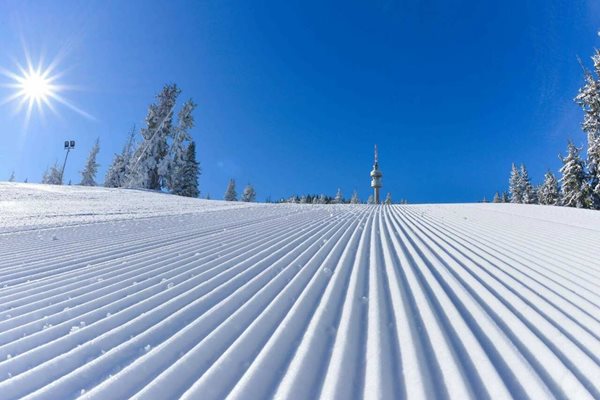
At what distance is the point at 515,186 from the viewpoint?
47.5m

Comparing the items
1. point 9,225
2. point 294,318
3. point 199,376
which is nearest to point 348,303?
point 294,318

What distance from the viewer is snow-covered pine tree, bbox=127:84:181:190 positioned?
30734 millimetres

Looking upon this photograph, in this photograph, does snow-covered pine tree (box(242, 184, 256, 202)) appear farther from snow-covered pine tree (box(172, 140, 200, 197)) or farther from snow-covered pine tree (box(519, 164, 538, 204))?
snow-covered pine tree (box(519, 164, 538, 204))

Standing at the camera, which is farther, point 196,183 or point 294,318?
A: point 196,183

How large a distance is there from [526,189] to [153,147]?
51369 millimetres

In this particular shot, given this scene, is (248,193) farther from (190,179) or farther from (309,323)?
(309,323)

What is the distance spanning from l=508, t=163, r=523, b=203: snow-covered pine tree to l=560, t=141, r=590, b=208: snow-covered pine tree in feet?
59.9

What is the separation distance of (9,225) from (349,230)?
965 centimetres

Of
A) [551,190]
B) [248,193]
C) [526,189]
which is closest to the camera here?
[551,190]

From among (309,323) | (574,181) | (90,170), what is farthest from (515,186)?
(90,170)

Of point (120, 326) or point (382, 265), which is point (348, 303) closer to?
point (382, 265)

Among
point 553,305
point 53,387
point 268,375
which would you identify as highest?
point 553,305

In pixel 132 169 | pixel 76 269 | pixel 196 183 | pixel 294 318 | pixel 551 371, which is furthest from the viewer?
pixel 196 183

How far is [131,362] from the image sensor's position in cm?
191
